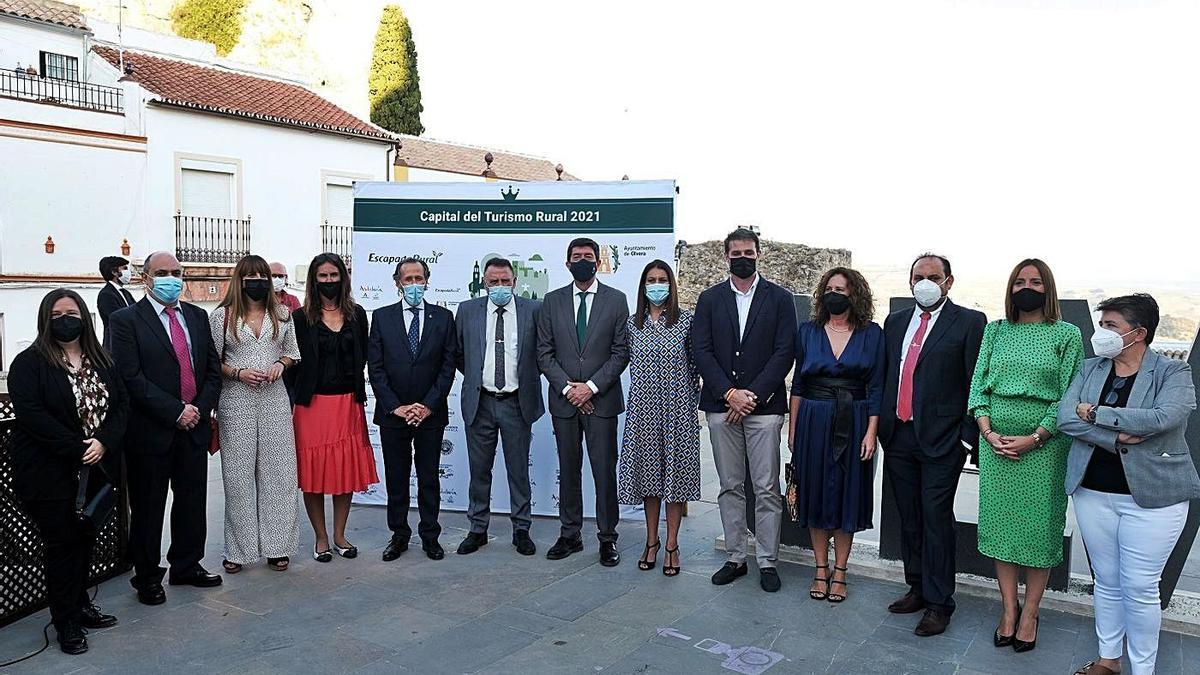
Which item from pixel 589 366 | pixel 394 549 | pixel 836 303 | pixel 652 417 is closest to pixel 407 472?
pixel 394 549

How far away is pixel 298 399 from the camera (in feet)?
17.0

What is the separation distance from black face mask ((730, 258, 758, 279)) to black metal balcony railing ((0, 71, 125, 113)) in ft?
60.7

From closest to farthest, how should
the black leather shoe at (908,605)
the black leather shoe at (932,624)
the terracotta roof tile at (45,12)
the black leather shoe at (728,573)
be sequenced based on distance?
the black leather shoe at (932,624), the black leather shoe at (908,605), the black leather shoe at (728,573), the terracotta roof tile at (45,12)

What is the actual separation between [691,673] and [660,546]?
1.68m

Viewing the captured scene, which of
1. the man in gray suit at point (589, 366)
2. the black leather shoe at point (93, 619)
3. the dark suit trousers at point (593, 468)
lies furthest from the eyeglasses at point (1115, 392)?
the black leather shoe at point (93, 619)

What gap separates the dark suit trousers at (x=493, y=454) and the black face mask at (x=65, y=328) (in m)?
2.24

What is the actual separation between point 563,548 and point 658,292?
168 centimetres

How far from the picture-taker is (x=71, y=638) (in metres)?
3.89

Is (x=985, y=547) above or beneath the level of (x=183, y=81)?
beneath

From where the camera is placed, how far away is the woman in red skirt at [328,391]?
5164 mm

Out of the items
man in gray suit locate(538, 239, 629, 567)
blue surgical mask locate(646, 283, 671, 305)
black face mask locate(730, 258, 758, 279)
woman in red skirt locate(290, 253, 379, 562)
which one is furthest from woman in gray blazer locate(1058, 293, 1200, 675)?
woman in red skirt locate(290, 253, 379, 562)

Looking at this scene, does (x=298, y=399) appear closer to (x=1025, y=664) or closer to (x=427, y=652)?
(x=427, y=652)

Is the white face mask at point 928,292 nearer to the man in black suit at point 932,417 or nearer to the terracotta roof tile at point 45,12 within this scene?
the man in black suit at point 932,417

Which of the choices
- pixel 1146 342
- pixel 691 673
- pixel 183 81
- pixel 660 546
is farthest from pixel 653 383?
pixel 183 81
